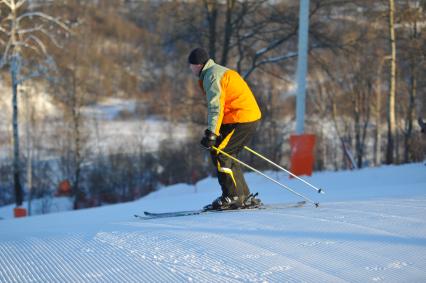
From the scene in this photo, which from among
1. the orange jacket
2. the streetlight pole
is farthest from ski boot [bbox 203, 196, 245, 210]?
the streetlight pole

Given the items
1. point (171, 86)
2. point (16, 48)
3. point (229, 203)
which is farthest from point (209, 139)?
point (171, 86)

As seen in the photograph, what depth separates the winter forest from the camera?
17047 millimetres

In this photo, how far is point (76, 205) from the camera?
2362 cm

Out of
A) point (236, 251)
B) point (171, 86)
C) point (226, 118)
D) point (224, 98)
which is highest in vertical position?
point (171, 86)

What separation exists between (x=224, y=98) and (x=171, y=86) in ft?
88.1

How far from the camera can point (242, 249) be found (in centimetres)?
356

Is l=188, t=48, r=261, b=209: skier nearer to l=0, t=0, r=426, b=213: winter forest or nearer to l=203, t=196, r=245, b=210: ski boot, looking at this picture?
l=203, t=196, r=245, b=210: ski boot

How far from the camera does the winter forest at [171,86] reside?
55.9ft

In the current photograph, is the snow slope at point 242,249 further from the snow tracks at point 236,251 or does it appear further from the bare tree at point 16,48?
the bare tree at point 16,48

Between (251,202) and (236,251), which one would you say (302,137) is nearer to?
(251,202)

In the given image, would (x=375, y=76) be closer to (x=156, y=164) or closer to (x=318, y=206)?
(x=156, y=164)

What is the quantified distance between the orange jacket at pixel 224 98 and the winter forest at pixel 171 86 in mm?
7455

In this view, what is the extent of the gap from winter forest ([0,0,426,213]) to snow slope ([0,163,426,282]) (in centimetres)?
810

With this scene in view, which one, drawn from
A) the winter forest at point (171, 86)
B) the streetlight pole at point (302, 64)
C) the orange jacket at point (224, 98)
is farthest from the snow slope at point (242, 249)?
the winter forest at point (171, 86)
